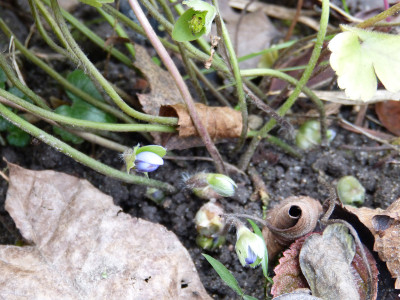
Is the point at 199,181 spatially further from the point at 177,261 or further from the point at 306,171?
the point at 306,171

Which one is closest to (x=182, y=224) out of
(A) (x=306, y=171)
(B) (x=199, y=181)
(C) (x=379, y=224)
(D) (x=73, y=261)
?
(B) (x=199, y=181)

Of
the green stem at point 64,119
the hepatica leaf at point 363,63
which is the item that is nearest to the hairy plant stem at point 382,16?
A: the hepatica leaf at point 363,63

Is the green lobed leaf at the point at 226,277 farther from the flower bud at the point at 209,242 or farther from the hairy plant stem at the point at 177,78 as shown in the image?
the hairy plant stem at the point at 177,78

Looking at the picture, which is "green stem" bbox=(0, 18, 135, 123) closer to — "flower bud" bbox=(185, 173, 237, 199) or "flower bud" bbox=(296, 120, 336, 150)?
"flower bud" bbox=(185, 173, 237, 199)

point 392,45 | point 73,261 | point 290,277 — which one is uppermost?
point 392,45

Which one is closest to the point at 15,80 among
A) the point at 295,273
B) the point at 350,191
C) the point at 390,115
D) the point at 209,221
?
the point at 209,221

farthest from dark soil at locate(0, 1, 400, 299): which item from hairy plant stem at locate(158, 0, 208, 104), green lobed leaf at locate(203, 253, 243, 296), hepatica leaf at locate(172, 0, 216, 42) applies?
hepatica leaf at locate(172, 0, 216, 42)

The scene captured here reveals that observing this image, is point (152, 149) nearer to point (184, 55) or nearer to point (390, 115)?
point (184, 55)
